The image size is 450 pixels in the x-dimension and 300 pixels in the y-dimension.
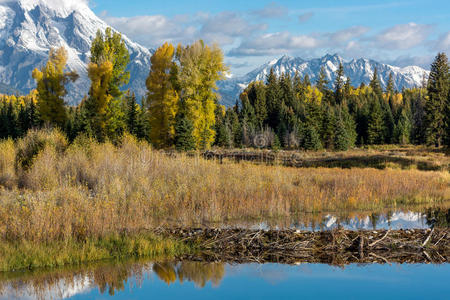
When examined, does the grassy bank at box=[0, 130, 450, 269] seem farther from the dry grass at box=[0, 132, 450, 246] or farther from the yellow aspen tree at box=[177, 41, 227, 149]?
the yellow aspen tree at box=[177, 41, 227, 149]

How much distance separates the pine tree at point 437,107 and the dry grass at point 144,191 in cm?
3700

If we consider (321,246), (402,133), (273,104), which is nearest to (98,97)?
(321,246)

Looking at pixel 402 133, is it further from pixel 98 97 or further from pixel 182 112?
pixel 98 97

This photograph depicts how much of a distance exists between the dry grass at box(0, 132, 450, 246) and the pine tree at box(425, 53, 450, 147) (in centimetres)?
3700

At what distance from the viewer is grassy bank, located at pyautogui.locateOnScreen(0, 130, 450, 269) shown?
9.73 meters

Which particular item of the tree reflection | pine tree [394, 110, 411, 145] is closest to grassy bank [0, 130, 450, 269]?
the tree reflection

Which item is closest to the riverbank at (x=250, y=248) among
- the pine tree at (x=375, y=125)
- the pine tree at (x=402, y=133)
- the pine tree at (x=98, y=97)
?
the pine tree at (x=98, y=97)

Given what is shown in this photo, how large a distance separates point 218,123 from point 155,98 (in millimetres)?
28679

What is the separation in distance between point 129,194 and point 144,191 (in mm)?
607

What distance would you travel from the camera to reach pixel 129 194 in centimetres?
1436

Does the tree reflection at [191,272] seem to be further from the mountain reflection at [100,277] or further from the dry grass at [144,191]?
the dry grass at [144,191]

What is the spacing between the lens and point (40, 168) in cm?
1753

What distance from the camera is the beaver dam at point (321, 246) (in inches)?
379

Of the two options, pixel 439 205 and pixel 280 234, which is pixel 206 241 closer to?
pixel 280 234
